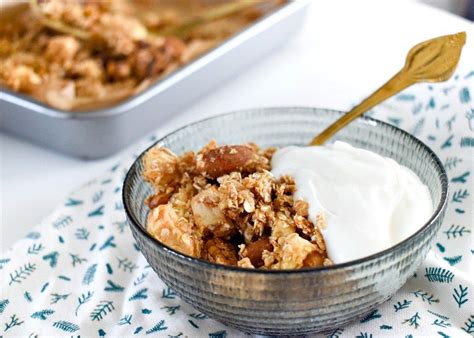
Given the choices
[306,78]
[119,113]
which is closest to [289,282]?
[119,113]

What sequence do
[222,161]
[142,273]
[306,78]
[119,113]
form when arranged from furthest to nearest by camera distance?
1. [306,78]
2. [119,113]
3. [142,273]
4. [222,161]

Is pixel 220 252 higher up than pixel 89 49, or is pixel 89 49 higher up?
pixel 220 252

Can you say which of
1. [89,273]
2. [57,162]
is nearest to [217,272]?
[89,273]

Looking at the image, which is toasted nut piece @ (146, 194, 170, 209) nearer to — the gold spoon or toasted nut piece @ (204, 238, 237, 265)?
toasted nut piece @ (204, 238, 237, 265)

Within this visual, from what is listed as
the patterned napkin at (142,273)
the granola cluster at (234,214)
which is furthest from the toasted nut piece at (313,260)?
the patterned napkin at (142,273)

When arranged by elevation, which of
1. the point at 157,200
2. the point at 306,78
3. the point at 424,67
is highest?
the point at 424,67

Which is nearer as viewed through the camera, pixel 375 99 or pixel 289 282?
pixel 289 282

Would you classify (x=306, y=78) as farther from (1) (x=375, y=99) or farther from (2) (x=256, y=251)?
(2) (x=256, y=251)
